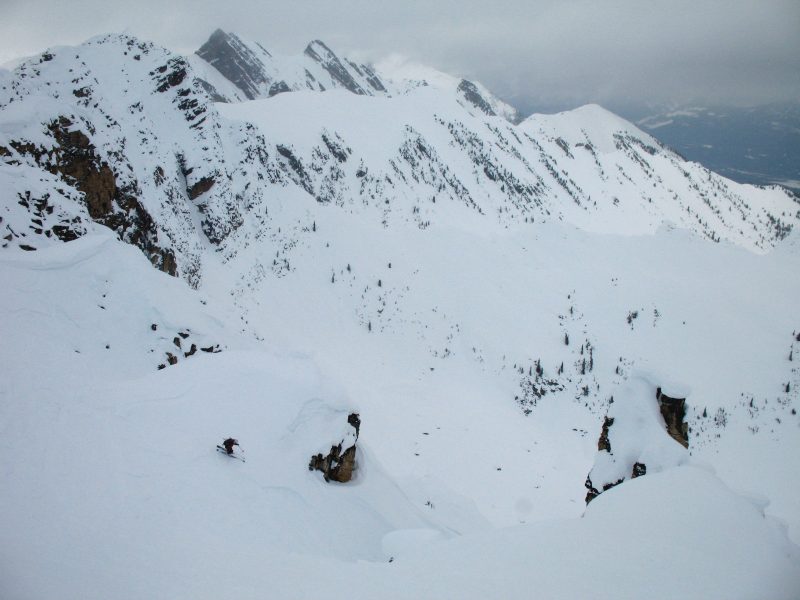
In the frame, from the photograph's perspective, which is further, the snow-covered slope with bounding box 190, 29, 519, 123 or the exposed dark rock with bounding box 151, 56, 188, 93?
the snow-covered slope with bounding box 190, 29, 519, 123

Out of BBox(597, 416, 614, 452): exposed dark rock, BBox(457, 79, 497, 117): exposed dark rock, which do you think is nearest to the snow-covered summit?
BBox(457, 79, 497, 117): exposed dark rock

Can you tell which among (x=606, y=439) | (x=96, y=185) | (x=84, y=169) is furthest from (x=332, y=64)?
(x=606, y=439)

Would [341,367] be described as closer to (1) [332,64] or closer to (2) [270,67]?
(2) [270,67]

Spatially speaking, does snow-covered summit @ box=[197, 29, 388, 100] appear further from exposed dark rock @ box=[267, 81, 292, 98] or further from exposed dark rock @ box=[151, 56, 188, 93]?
exposed dark rock @ box=[151, 56, 188, 93]

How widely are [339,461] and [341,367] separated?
10.1 m

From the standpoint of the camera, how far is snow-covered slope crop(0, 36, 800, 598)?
4820 mm

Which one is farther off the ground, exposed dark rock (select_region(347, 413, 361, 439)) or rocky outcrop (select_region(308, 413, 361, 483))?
exposed dark rock (select_region(347, 413, 361, 439))

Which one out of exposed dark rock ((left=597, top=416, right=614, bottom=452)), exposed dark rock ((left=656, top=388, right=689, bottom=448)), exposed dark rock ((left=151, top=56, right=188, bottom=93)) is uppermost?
exposed dark rock ((left=151, top=56, right=188, bottom=93))

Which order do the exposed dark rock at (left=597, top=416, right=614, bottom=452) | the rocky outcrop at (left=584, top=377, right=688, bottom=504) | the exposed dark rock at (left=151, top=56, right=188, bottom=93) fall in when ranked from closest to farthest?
the rocky outcrop at (left=584, top=377, right=688, bottom=504) < the exposed dark rock at (left=597, top=416, right=614, bottom=452) < the exposed dark rock at (left=151, top=56, right=188, bottom=93)

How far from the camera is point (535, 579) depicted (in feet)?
14.0

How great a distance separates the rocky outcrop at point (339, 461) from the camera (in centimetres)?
816

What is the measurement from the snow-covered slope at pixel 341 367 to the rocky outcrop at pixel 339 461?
232mm

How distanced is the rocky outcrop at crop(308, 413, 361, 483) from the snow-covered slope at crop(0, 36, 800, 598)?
9.1 inches

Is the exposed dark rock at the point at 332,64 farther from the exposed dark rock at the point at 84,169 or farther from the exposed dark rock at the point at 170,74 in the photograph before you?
the exposed dark rock at the point at 84,169
